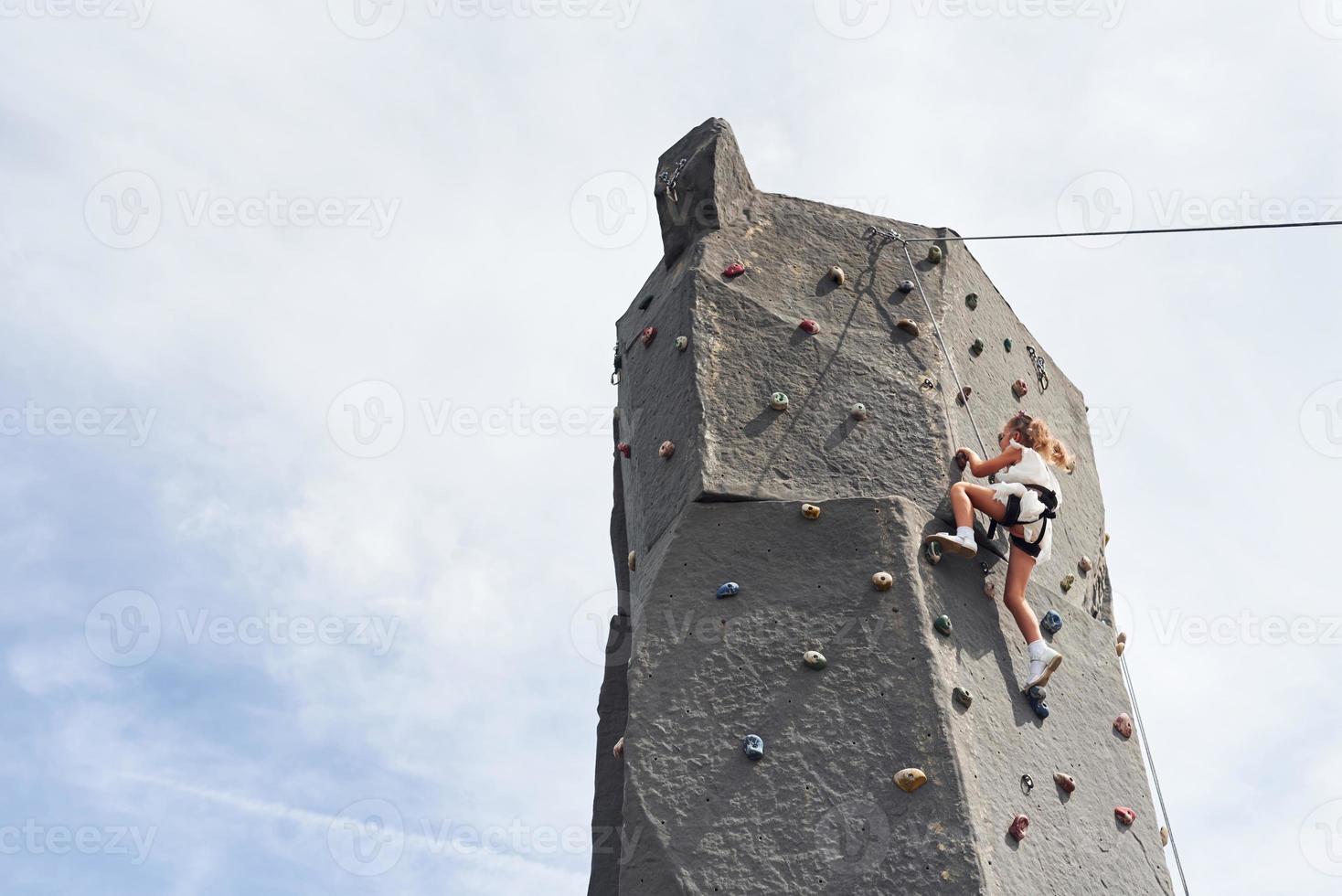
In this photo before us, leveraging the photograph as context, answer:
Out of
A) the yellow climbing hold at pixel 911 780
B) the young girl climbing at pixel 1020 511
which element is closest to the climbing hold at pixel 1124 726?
the young girl climbing at pixel 1020 511

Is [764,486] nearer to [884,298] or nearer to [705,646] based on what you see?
[705,646]

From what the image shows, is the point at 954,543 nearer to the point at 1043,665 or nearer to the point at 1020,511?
the point at 1020,511

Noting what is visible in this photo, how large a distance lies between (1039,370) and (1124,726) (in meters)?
1.96

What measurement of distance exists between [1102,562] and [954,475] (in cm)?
154

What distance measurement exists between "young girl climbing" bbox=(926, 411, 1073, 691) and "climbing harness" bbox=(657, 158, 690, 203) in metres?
1.90

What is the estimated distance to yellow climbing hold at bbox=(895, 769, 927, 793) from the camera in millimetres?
4773

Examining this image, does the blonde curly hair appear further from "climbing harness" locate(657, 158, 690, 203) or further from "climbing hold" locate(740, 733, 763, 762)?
"climbing harness" locate(657, 158, 690, 203)

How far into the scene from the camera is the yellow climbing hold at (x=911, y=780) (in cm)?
477

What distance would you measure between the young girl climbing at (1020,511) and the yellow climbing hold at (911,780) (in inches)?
35.5

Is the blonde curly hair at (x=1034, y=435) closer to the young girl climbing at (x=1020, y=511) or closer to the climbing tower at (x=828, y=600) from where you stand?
the young girl climbing at (x=1020, y=511)

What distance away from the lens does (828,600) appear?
5.29 metres

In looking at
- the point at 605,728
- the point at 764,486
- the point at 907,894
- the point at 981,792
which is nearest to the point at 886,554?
the point at 764,486

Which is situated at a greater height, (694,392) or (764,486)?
(694,392)

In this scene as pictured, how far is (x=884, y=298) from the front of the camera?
248 inches
